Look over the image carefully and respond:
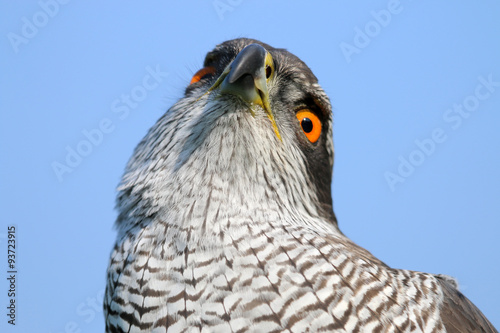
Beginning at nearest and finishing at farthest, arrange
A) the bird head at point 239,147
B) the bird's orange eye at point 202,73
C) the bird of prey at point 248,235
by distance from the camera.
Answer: the bird of prey at point 248,235, the bird head at point 239,147, the bird's orange eye at point 202,73

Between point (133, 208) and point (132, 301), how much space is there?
794mm

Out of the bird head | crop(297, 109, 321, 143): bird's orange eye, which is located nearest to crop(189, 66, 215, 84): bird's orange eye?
the bird head

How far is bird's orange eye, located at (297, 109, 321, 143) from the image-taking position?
4656mm

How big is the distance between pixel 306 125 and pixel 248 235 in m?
1.37

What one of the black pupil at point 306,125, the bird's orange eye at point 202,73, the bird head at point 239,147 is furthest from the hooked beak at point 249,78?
the bird's orange eye at point 202,73

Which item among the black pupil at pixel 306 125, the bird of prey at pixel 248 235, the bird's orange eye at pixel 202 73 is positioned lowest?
the bird of prey at pixel 248 235

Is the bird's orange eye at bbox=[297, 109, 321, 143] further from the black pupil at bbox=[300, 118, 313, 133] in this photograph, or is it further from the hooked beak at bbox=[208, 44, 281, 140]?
the hooked beak at bbox=[208, 44, 281, 140]

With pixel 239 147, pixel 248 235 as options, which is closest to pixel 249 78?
pixel 239 147

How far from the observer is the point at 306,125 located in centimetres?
468

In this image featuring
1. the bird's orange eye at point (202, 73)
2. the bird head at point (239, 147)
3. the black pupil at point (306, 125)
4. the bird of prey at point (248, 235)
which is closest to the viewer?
the bird of prey at point (248, 235)

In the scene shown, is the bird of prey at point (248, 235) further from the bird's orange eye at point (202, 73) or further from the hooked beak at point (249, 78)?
the bird's orange eye at point (202, 73)

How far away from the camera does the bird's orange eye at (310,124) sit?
15.3ft

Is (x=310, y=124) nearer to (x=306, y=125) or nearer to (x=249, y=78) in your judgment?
(x=306, y=125)

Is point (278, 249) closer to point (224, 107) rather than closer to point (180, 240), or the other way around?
point (180, 240)
